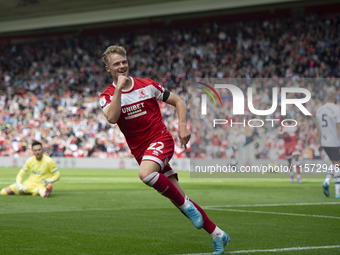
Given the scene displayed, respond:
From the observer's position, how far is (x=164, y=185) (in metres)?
6.30

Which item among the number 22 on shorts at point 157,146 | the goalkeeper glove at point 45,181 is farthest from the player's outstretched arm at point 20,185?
the number 22 on shorts at point 157,146

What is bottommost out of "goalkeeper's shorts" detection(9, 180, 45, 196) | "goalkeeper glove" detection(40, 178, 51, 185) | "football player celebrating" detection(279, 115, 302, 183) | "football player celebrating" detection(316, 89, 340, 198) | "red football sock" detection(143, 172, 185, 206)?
"football player celebrating" detection(279, 115, 302, 183)

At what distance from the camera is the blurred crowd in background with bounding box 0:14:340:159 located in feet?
100

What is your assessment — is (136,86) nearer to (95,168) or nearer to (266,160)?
(266,160)

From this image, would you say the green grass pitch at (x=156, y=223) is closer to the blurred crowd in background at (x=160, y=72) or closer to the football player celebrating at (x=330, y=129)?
the football player celebrating at (x=330, y=129)

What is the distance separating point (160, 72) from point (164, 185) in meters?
31.4

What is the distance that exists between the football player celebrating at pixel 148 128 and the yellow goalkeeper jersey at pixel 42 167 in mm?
8444

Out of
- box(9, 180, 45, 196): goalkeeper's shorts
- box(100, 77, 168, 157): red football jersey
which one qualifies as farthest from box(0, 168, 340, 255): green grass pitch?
box(100, 77, 168, 157): red football jersey

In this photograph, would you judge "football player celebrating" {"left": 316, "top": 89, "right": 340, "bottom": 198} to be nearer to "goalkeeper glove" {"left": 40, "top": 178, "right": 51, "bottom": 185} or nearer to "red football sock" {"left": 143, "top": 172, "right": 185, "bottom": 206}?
"goalkeeper glove" {"left": 40, "top": 178, "right": 51, "bottom": 185}

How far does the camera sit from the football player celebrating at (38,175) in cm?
1475

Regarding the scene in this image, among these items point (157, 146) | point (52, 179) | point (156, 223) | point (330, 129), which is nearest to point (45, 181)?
point (52, 179)

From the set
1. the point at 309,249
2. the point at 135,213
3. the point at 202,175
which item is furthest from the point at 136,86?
the point at 202,175

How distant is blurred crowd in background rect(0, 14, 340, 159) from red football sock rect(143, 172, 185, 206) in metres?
21.1

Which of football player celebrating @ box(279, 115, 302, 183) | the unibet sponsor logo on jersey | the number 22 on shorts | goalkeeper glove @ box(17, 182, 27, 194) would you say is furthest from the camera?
football player celebrating @ box(279, 115, 302, 183)
